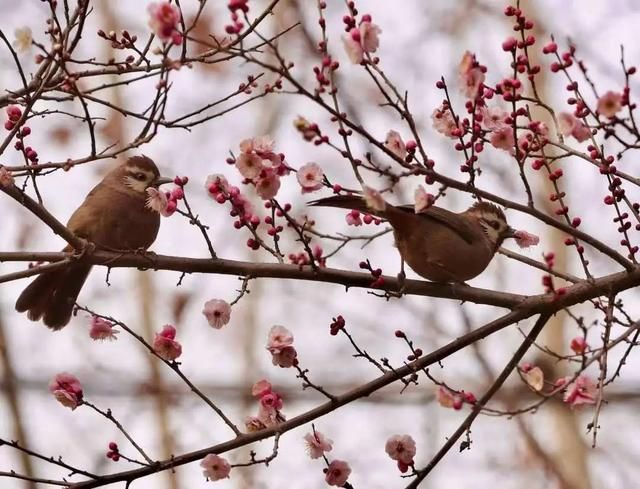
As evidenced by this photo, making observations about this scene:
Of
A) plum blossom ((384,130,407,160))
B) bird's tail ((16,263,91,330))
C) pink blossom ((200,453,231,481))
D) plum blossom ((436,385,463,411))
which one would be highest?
bird's tail ((16,263,91,330))

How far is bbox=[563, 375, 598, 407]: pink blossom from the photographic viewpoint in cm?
330

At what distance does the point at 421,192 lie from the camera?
3303mm

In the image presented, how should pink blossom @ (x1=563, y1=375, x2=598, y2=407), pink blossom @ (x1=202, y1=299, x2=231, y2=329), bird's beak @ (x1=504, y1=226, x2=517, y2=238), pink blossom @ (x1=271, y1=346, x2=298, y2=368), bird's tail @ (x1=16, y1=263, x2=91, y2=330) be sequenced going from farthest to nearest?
bird's tail @ (x1=16, y1=263, x2=91, y2=330), bird's beak @ (x1=504, y1=226, x2=517, y2=238), pink blossom @ (x1=202, y1=299, x2=231, y2=329), pink blossom @ (x1=271, y1=346, x2=298, y2=368), pink blossom @ (x1=563, y1=375, x2=598, y2=407)

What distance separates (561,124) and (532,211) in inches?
15.2

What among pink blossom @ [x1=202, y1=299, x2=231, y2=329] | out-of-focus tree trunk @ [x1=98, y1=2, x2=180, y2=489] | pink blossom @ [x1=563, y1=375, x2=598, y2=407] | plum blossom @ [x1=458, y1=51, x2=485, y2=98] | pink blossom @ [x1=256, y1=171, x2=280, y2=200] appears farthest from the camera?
out-of-focus tree trunk @ [x1=98, y1=2, x2=180, y2=489]

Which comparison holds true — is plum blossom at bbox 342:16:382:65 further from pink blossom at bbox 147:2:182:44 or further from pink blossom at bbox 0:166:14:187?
pink blossom at bbox 0:166:14:187

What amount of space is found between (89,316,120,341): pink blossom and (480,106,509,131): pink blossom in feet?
5.71

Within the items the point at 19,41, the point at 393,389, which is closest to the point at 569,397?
the point at 19,41

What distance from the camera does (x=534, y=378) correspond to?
337 cm

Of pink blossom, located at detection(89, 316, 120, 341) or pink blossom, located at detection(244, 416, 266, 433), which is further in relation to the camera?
pink blossom, located at detection(89, 316, 120, 341)

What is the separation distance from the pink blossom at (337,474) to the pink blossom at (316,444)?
7.2 inches

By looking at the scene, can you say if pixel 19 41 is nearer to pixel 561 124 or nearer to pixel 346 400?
pixel 346 400

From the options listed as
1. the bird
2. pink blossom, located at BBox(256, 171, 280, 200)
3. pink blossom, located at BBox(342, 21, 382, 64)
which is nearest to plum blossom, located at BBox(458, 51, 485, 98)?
pink blossom, located at BBox(342, 21, 382, 64)

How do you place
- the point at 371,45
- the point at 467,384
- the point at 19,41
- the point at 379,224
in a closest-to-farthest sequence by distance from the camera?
the point at 371,45
the point at 19,41
the point at 379,224
the point at 467,384
